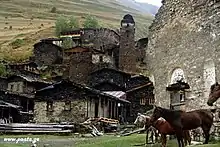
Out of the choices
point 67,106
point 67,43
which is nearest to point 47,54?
point 67,43

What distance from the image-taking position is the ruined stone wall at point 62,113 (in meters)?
49.8

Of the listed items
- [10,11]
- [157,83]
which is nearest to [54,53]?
[157,83]

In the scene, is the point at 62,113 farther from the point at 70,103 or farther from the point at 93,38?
the point at 93,38

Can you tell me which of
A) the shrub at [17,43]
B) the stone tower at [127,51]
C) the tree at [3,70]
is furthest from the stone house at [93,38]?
the shrub at [17,43]

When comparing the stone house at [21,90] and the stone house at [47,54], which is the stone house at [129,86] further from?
the stone house at [47,54]

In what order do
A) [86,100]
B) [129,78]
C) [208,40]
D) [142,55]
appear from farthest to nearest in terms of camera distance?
1. [142,55]
2. [129,78]
3. [86,100]
4. [208,40]

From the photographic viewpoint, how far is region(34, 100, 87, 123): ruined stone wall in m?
49.8

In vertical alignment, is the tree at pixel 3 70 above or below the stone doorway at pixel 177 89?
above

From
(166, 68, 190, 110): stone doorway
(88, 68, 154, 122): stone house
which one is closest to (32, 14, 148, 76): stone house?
(88, 68, 154, 122): stone house

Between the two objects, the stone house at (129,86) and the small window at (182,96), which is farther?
the stone house at (129,86)

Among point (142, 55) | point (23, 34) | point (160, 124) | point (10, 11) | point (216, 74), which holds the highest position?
point (10, 11)

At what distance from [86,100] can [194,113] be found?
32614 mm

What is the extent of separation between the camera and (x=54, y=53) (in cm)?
8831

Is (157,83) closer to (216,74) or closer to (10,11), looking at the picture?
(216,74)
